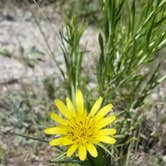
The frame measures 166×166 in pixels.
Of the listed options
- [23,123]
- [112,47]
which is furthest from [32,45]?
[112,47]

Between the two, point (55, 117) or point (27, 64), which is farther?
point (27, 64)

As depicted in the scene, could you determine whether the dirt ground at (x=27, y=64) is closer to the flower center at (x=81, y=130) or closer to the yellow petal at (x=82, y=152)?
the flower center at (x=81, y=130)

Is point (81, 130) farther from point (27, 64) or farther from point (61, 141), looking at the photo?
point (27, 64)

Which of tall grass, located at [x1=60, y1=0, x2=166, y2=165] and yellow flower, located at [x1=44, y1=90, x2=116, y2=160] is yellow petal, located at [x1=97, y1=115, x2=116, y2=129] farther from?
tall grass, located at [x1=60, y1=0, x2=166, y2=165]

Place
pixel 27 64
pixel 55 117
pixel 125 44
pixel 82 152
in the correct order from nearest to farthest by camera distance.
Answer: pixel 82 152 → pixel 55 117 → pixel 125 44 → pixel 27 64

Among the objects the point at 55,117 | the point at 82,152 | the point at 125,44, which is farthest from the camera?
the point at 125,44

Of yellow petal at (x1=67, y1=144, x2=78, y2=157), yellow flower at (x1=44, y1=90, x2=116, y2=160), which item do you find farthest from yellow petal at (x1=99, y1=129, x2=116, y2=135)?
yellow petal at (x1=67, y1=144, x2=78, y2=157)

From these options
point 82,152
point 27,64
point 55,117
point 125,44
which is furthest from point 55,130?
point 27,64

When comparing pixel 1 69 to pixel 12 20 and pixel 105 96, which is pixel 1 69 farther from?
pixel 105 96
